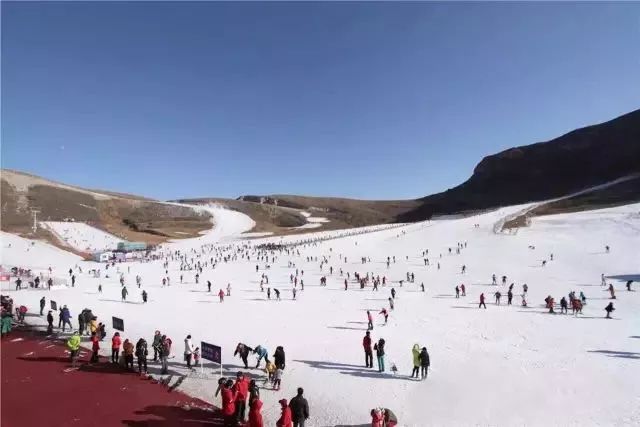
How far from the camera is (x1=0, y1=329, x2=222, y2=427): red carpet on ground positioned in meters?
9.23

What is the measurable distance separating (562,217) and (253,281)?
51881 mm

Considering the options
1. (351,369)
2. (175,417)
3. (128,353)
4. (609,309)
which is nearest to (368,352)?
(351,369)

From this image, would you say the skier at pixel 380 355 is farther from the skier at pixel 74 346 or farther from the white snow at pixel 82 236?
the white snow at pixel 82 236

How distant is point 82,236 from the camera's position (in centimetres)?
6700

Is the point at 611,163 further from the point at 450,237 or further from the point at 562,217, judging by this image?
the point at 450,237

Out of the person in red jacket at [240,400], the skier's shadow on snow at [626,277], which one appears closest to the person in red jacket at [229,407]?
the person in red jacket at [240,400]

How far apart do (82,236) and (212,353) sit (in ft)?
215

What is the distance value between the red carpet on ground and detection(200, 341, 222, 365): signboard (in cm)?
118

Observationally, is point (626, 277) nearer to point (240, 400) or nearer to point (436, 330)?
point (436, 330)

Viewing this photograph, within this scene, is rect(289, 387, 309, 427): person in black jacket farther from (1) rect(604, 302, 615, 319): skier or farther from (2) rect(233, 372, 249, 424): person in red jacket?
(1) rect(604, 302, 615, 319): skier

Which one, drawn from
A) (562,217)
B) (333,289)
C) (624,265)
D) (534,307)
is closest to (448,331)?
(534,307)

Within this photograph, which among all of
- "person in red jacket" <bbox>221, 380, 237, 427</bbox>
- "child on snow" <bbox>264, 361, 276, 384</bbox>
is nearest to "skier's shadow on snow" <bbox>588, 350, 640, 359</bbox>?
"child on snow" <bbox>264, 361, 276, 384</bbox>

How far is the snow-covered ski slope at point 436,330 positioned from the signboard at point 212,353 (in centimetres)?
65

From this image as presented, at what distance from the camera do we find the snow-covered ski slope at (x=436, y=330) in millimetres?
10055
